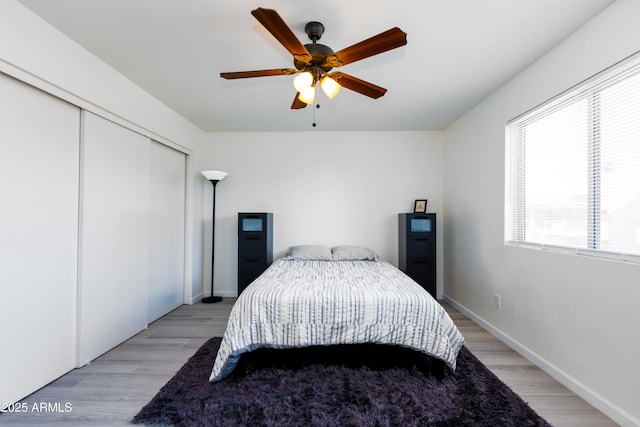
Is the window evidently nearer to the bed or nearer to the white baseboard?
the white baseboard

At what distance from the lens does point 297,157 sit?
394 cm

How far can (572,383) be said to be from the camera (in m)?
1.81

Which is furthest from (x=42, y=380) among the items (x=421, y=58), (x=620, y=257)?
(x=620, y=257)

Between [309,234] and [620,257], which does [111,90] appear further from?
[620,257]

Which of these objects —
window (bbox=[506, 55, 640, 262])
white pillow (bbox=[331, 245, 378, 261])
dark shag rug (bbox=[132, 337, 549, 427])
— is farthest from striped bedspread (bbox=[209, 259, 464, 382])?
white pillow (bbox=[331, 245, 378, 261])

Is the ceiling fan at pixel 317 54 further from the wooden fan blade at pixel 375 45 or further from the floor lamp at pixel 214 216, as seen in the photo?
the floor lamp at pixel 214 216

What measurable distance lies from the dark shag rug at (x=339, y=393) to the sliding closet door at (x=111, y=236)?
867 mm

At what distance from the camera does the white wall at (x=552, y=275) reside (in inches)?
60.6

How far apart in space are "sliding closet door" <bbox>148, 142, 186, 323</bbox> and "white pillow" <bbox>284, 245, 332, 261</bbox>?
140cm

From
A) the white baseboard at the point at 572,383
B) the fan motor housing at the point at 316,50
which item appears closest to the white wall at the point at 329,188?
the white baseboard at the point at 572,383

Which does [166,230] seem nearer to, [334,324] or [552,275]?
[334,324]

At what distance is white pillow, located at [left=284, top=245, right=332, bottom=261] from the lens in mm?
3430

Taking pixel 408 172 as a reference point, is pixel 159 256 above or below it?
below

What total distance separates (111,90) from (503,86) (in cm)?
353
